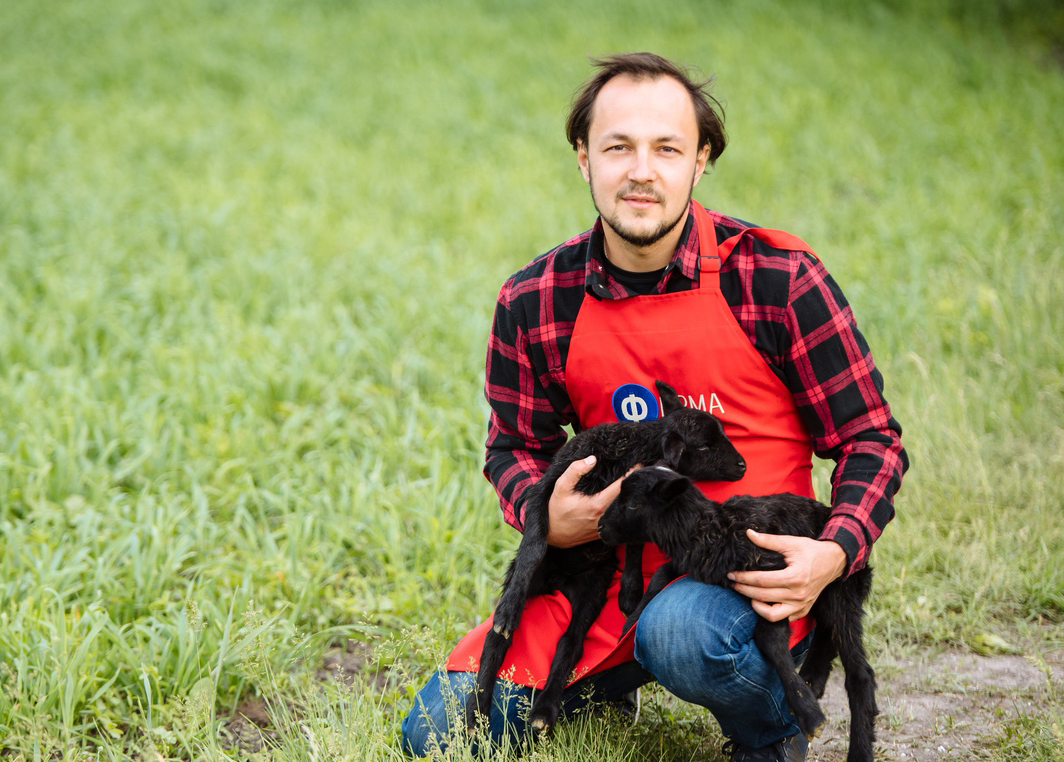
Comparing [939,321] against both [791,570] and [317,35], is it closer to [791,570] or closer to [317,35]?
[791,570]

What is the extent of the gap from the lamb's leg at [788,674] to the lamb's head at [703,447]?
42 centimetres

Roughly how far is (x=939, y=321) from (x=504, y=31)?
909 cm

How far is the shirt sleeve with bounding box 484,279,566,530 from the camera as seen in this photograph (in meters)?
2.80

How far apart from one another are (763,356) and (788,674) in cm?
87

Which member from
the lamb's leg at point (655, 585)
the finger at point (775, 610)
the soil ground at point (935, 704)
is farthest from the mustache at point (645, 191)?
the soil ground at point (935, 704)

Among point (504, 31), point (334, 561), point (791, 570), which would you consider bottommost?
point (334, 561)

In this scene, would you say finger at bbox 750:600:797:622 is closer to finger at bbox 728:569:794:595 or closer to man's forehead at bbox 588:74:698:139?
finger at bbox 728:569:794:595

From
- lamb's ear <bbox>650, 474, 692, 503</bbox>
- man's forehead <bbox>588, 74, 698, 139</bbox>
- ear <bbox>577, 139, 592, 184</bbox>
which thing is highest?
man's forehead <bbox>588, 74, 698, 139</bbox>

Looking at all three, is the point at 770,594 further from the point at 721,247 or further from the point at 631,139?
the point at 631,139

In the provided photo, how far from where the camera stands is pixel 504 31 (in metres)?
12.8

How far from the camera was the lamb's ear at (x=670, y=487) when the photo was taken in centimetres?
232

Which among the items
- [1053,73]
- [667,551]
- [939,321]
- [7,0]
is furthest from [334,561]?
[7,0]

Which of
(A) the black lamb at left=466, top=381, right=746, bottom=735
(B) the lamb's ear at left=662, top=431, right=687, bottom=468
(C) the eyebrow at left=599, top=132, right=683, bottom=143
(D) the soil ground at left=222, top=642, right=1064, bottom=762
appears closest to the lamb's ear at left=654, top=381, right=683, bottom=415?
(A) the black lamb at left=466, top=381, right=746, bottom=735

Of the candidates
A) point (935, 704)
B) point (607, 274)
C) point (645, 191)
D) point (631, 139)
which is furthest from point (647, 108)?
point (935, 704)
